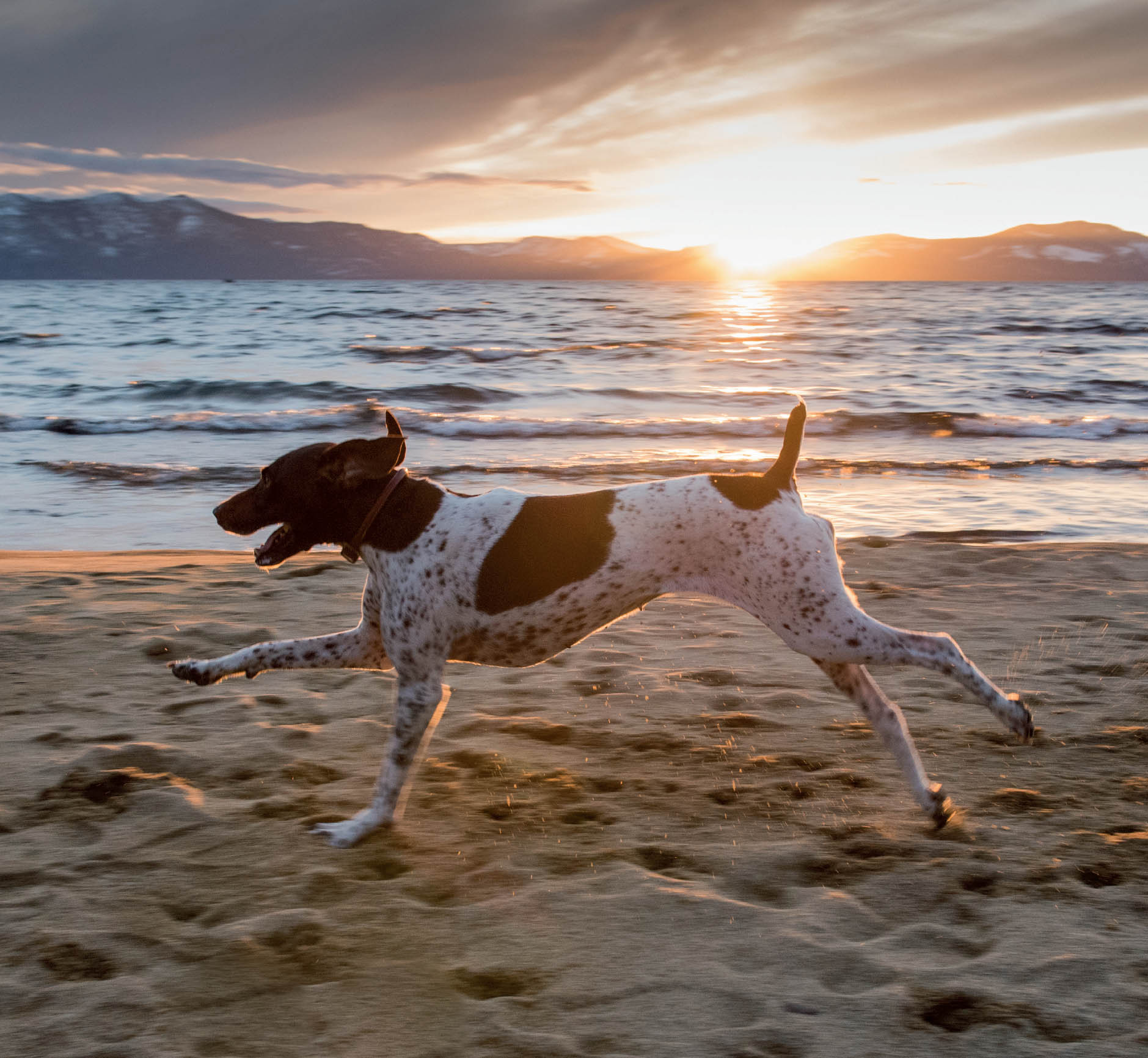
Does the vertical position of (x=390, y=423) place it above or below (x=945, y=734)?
above

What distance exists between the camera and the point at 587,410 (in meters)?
15.7

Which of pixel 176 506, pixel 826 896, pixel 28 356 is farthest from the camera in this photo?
pixel 28 356

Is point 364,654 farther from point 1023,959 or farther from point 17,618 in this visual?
point 17,618

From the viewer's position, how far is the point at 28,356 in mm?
22609

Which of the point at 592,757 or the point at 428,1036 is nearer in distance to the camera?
the point at 428,1036

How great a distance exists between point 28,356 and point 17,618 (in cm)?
2051

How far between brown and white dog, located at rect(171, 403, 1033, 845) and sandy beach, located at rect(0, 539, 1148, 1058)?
1.22 ft

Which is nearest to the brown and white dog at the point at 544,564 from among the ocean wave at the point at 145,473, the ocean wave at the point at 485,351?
the ocean wave at the point at 145,473

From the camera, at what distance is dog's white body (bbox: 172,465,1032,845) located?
3.17 metres

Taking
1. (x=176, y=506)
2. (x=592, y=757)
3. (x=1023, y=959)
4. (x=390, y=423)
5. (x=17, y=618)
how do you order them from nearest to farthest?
(x=1023, y=959)
(x=390, y=423)
(x=592, y=757)
(x=17, y=618)
(x=176, y=506)

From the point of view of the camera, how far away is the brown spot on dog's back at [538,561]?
3.18 meters

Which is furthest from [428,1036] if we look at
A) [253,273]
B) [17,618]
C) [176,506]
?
[253,273]

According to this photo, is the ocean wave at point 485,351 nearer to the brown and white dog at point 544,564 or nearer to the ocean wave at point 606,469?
the ocean wave at point 606,469

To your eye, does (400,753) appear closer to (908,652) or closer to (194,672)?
(194,672)
